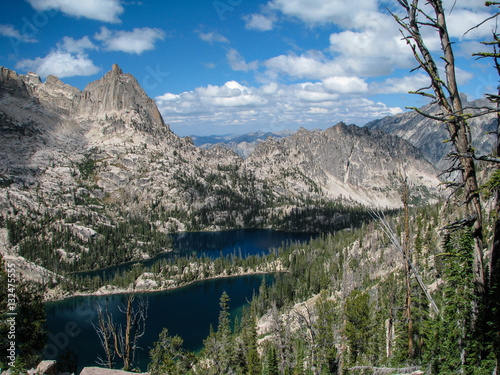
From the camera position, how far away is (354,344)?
4038 cm

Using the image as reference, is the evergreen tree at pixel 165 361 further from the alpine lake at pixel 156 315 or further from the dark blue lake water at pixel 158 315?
the dark blue lake water at pixel 158 315

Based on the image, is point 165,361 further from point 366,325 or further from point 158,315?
point 158,315

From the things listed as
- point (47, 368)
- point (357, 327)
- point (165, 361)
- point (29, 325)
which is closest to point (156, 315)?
point (357, 327)

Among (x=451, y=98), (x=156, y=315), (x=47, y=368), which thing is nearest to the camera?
(x=451, y=98)

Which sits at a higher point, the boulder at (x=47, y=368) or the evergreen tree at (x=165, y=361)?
the boulder at (x=47, y=368)

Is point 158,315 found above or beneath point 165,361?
beneath

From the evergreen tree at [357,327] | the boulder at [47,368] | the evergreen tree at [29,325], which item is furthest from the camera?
the evergreen tree at [357,327]

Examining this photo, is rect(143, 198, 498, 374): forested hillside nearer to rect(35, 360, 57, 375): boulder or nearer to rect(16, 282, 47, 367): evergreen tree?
rect(35, 360, 57, 375): boulder

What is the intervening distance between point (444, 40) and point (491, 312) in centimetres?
649

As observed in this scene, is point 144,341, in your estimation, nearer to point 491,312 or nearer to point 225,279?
point 225,279

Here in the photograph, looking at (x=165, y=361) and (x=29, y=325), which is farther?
(x=165, y=361)

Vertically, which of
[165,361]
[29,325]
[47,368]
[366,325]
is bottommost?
[366,325]

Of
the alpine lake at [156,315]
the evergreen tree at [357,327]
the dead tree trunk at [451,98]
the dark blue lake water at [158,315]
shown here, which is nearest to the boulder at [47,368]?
the dead tree trunk at [451,98]

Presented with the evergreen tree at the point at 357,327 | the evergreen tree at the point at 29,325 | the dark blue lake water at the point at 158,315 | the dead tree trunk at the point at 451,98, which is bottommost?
the dark blue lake water at the point at 158,315
